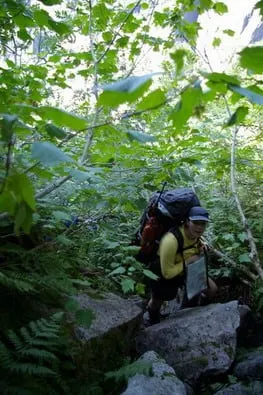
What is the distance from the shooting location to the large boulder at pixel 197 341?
3934mm

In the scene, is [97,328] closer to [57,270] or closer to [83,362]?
[83,362]

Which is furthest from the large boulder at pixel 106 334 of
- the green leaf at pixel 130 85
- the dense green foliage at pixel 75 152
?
the green leaf at pixel 130 85

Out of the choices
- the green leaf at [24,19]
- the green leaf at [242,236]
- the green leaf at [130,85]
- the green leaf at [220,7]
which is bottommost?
the green leaf at [242,236]

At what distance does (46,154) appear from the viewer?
1079 millimetres

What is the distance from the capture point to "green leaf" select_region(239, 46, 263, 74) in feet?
3.02

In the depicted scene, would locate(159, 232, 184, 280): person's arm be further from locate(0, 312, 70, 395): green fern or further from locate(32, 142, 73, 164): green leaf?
locate(32, 142, 73, 164): green leaf

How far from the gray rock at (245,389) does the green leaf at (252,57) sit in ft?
11.8

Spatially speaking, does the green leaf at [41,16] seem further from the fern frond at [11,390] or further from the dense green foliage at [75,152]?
the fern frond at [11,390]

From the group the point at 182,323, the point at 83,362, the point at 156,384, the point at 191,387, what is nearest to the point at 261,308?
the point at 182,323

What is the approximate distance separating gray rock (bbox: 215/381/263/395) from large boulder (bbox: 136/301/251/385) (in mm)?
325

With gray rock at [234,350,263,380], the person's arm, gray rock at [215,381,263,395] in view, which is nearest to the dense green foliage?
the person's arm

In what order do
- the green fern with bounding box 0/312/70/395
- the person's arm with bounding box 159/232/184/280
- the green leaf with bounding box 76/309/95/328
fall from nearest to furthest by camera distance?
the green fern with bounding box 0/312/70/395, the green leaf with bounding box 76/309/95/328, the person's arm with bounding box 159/232/184/280

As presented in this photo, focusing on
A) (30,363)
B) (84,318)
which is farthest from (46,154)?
(84,318)

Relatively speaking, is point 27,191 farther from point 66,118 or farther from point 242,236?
point 242,236
